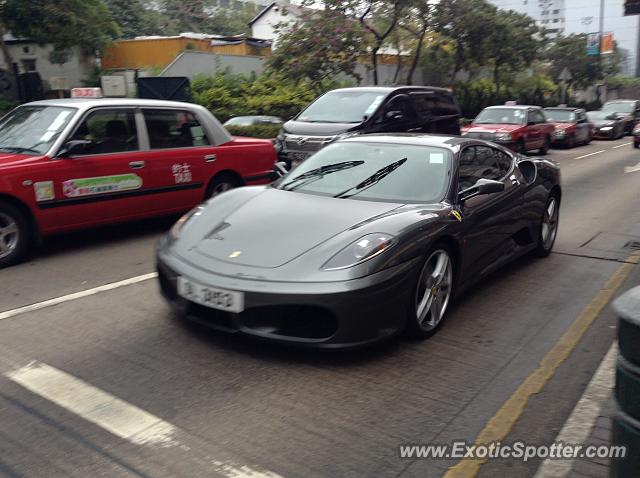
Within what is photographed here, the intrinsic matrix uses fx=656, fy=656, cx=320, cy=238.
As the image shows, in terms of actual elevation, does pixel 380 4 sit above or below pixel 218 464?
above

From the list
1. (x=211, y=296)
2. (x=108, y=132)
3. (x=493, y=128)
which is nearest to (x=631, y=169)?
(x=493, y=128)

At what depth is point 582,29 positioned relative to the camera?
367 feet

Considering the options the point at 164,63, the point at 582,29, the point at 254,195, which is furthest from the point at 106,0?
the point at 582,29

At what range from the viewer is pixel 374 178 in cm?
523

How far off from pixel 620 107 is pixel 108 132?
30.9 meters

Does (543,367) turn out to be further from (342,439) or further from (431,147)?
(431,147)

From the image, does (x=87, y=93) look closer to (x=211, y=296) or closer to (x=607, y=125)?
(x=211, y=296)

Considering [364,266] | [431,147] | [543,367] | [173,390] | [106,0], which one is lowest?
[543,367]

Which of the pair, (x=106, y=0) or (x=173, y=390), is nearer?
(x=173, y=390)

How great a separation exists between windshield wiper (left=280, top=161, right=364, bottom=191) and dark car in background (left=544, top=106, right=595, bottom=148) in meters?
18.7

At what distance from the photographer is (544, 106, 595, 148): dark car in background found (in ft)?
74.9

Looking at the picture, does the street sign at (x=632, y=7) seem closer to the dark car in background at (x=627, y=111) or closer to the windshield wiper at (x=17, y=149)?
the windshield wiper at (x=17, y=149)

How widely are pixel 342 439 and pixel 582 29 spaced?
123 meters

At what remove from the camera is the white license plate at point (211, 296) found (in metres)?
3.94
